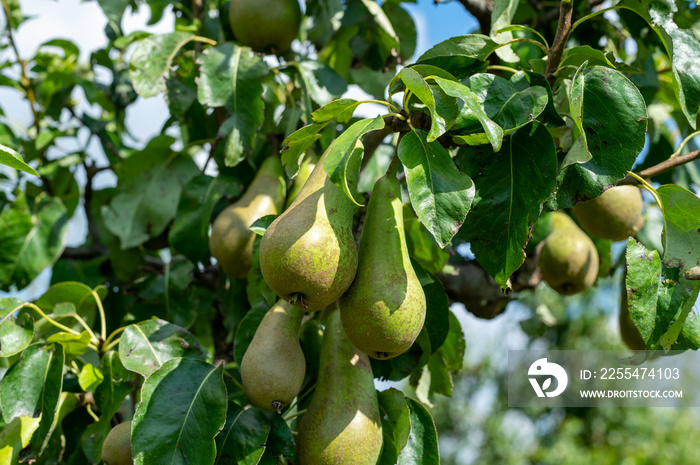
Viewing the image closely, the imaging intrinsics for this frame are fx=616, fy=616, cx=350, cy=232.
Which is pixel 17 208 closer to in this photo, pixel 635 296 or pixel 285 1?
pixel 285 1

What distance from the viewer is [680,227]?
3.94 ft

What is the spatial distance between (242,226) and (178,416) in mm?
561

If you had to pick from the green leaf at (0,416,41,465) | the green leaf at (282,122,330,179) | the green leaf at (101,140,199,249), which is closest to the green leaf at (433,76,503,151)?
the green leaf at (282,122,330,179)

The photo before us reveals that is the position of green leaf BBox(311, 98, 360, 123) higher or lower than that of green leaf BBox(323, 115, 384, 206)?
lower

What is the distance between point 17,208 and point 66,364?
904 millimetres

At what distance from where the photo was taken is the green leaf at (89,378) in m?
1.32

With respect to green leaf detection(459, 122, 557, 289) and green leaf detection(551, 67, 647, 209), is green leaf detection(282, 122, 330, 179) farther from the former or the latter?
green leaf detection(551, 67, 647, 209)

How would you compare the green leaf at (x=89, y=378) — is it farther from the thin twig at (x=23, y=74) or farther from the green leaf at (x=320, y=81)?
the thin twig at (x=23, y=74)

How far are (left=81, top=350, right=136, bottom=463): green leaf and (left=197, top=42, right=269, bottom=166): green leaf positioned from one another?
1.85 feet

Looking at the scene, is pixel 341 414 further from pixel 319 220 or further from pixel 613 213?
pixel 613 213

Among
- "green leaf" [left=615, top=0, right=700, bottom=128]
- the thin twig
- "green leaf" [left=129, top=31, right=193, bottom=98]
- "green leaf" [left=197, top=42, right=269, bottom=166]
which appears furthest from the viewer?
the thin twig

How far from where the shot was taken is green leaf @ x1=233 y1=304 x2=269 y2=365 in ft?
4.25

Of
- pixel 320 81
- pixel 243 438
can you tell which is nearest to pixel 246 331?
pixel 243 438

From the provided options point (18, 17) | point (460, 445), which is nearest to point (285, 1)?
point (18, 17)
